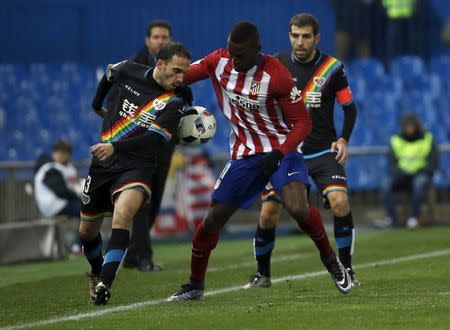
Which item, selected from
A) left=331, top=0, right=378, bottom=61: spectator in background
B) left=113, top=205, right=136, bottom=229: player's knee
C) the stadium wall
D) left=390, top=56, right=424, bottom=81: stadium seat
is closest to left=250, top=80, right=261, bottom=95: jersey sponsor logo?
left=113, top=205, right=136, bottom=229: player's knee

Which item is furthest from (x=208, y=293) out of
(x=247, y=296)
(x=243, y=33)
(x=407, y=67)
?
(x=407, y=67)

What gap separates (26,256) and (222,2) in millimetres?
8486

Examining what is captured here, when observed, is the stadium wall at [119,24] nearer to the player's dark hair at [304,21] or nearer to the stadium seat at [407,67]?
the stadium seat at [407,67]

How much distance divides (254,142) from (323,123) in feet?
5.52

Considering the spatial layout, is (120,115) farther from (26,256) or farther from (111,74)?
(26,256)

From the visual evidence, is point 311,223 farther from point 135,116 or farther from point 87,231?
point 87,231

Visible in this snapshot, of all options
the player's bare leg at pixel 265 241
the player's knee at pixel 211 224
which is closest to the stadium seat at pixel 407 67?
the player's bare leg at pixel 265 241

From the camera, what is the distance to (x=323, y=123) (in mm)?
10453

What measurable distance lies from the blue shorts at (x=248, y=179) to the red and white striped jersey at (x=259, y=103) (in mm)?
100

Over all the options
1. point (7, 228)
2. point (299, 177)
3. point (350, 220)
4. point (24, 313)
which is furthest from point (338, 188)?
point (7, 228)

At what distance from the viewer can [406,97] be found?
22.7m

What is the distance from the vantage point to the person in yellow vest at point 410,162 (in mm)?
19641

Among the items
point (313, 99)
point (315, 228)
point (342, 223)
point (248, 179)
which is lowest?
point (342, 223)

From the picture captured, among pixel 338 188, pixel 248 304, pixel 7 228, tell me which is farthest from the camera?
pixel 7 228
